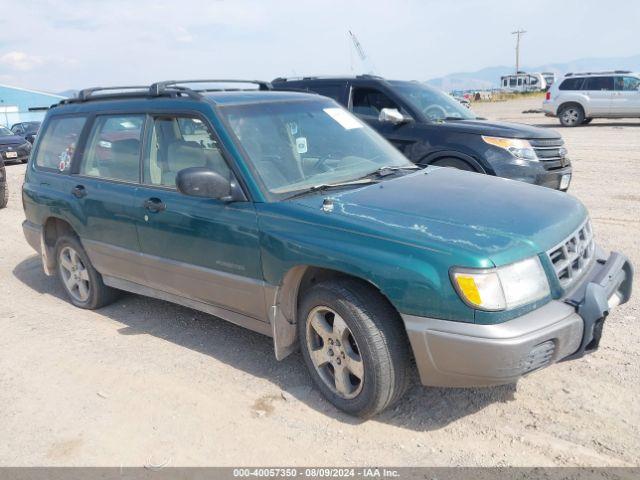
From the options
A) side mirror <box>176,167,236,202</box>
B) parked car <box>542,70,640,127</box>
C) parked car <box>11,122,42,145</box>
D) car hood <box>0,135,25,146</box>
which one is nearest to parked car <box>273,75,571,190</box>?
side mirror <box>176,167,236,202</box>

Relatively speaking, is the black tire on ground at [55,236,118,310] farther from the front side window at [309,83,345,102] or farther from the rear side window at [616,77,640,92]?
the rear side window at [616,77,640,92]

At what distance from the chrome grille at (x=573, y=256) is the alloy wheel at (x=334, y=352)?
1.14m

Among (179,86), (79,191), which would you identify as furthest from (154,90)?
(79,191)

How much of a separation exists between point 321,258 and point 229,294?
36.1 inches

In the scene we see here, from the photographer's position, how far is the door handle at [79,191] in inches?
192

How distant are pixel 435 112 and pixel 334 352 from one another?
201 inches

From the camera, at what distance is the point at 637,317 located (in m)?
4.38

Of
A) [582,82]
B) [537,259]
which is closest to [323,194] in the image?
[537,259]

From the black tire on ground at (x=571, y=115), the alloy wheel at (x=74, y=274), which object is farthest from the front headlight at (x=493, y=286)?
the black tire on ground at (x=571, y=115)

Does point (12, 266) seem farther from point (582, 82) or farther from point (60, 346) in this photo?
point (582, 82)

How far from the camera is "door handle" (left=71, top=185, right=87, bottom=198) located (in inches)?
192

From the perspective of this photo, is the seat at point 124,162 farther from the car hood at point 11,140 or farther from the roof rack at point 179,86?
the car hood at point 11,140

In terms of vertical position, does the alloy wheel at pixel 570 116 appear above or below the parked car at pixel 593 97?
below

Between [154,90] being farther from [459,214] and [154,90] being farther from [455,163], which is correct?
[455,163]
